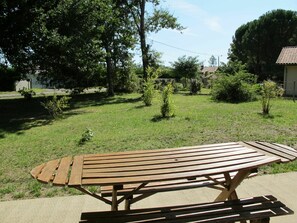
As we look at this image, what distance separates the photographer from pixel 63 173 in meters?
2.58

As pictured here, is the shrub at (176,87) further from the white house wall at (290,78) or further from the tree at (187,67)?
the white house wall at (290,78)

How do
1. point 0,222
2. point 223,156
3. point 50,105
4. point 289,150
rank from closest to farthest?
point 223,156 → point 289,150 → point 0,222 → point 50,105

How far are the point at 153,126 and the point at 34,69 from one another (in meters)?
10.1

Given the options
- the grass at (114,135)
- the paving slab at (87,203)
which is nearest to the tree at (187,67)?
the grass at (114,135)

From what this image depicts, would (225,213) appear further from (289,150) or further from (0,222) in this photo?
(0,222)

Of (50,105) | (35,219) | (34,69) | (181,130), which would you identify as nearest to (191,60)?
(34,69)

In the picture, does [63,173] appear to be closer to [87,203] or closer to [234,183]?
[234,183]

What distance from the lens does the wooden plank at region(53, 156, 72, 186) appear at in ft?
7.73

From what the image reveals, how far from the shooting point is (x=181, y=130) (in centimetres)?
884

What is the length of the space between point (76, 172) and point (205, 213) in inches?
44.2

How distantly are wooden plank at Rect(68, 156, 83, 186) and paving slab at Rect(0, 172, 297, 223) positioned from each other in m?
1.21

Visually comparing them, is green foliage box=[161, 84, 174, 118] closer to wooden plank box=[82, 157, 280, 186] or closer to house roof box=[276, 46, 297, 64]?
wooden plank box=[82, 157, 280, 186]

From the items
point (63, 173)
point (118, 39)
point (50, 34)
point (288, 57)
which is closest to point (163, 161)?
point (63, 173)

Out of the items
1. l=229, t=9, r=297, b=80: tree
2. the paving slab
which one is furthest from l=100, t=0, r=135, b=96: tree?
l=229, t=9, r=297, b=80: tree
